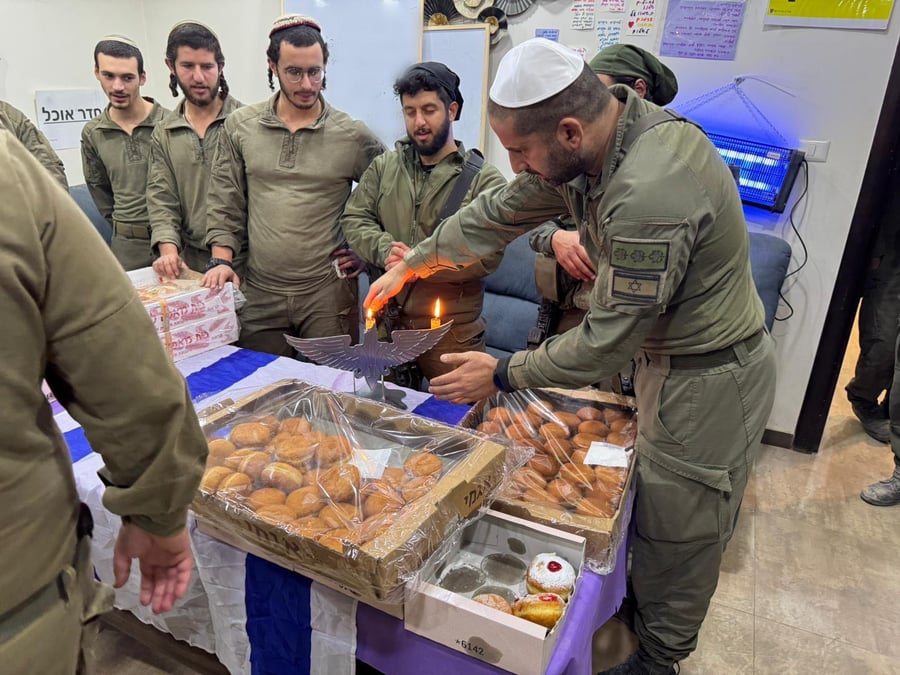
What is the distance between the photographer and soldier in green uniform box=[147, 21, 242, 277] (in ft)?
8.31

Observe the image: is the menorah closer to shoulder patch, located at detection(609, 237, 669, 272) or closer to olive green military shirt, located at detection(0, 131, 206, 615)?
shoulder patch, located at detection(609, 237, 669, 272)

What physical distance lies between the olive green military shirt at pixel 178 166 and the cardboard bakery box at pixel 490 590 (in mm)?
1908

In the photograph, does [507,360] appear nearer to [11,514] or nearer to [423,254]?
[423,254]

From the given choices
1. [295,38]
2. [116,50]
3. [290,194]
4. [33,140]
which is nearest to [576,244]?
[290,194]

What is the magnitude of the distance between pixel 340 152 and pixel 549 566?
6.02 ft

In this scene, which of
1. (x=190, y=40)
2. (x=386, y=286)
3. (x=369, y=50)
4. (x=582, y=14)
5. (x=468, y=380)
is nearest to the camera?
(x=468, y=380)

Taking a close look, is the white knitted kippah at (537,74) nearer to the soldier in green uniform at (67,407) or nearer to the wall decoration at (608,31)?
the soldier in green uniform at (67,407)

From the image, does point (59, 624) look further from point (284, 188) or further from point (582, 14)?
point (582, 14)

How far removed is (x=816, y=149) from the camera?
106 inches

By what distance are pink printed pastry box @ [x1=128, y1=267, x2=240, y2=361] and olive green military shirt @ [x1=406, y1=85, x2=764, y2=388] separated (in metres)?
1.15

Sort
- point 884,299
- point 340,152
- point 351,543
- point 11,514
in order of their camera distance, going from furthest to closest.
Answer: point 884,299, point 340,152, point 351,543, point 11,514

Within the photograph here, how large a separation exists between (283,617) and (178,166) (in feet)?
6.78

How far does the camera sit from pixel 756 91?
2.72 metres

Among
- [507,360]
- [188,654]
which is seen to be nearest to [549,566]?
[507,360]
